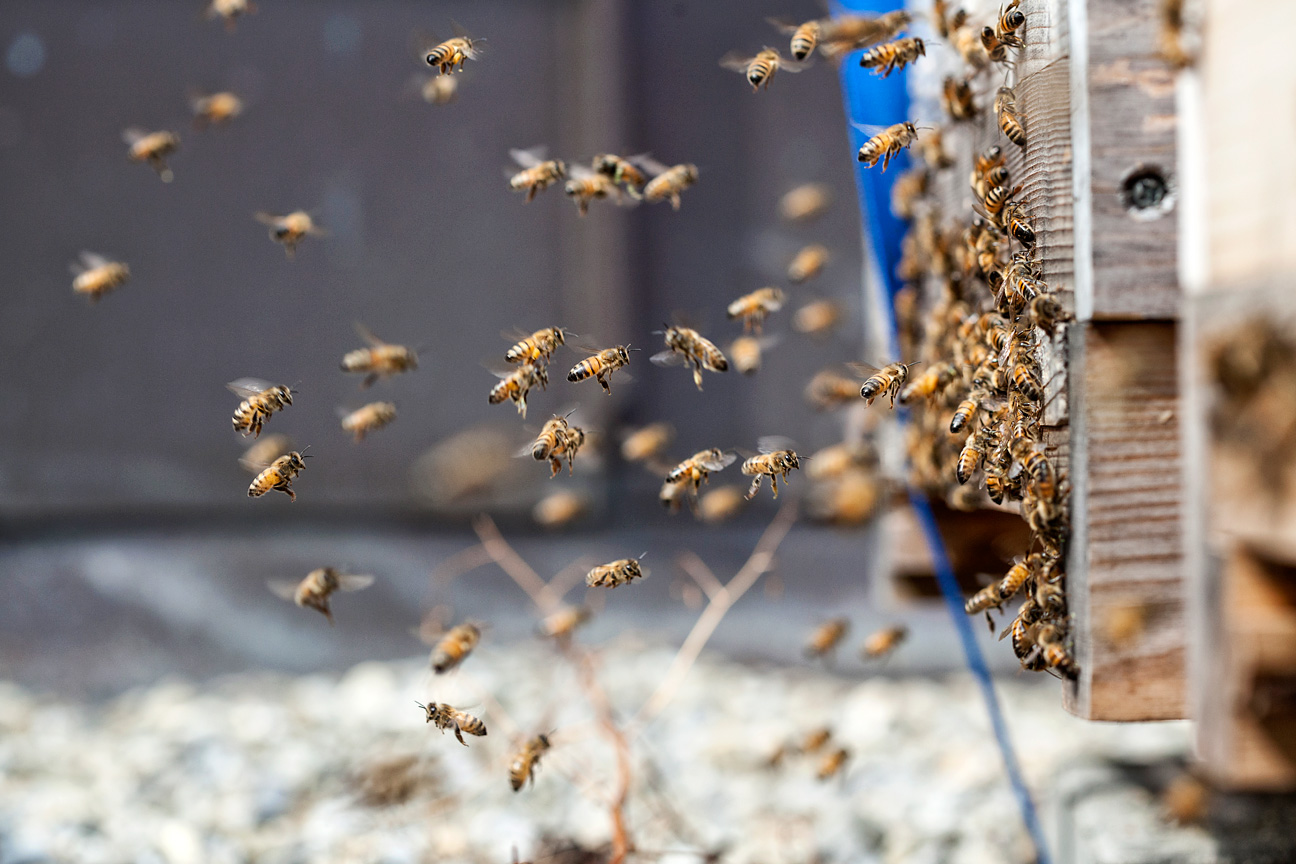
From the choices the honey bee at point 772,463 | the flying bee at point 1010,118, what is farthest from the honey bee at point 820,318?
the flying bee at point 1010,118

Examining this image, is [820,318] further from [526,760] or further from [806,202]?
[526,760]

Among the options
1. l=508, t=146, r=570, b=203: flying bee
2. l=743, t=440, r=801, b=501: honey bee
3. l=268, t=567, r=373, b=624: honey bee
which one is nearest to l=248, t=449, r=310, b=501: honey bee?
l=268, t=567, r=373, b=624: honey bee

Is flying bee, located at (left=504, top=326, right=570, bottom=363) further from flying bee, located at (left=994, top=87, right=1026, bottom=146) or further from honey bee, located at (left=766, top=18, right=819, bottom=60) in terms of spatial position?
flying bee, located at (left=994, top=87, right=1026, bottom=146)

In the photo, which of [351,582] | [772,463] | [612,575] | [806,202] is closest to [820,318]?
[806,202]

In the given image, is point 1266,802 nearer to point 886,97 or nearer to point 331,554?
point 886,97

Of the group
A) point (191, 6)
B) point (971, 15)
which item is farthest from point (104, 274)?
point (191, 6)

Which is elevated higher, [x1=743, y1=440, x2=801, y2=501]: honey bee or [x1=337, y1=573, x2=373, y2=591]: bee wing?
[x1=743, y1=440, x2=801, y2=501]: honey bee
